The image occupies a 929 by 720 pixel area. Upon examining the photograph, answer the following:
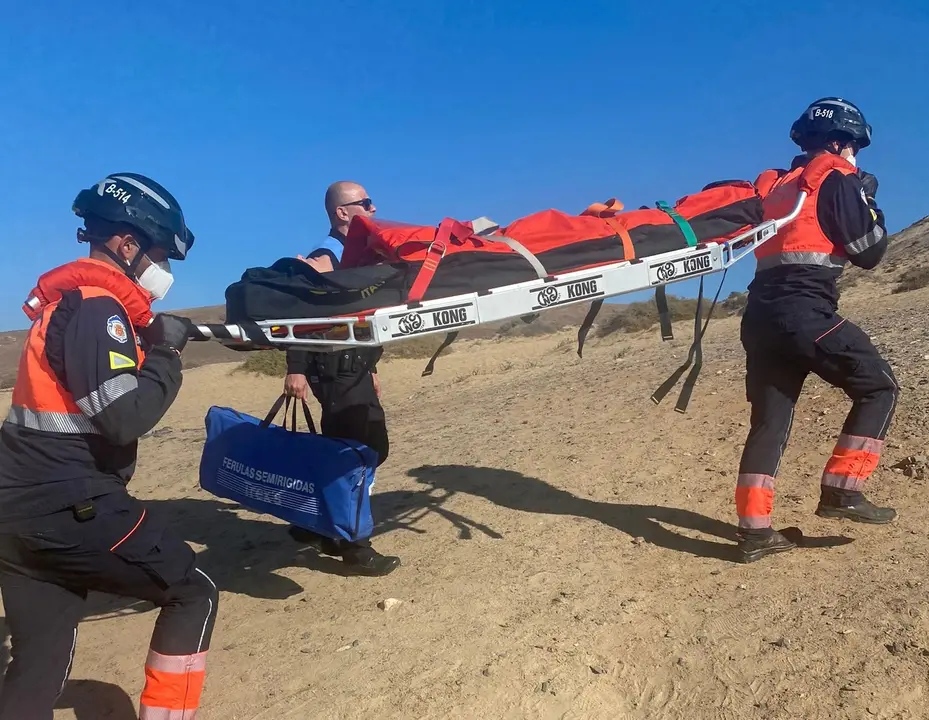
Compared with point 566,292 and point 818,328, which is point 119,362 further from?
point 818,328

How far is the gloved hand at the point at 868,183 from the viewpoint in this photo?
397 cm

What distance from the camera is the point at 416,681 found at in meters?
3.18

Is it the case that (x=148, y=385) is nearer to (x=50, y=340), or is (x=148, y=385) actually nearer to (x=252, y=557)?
(x=50, y=340)

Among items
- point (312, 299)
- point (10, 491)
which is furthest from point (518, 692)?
point (10, 491)

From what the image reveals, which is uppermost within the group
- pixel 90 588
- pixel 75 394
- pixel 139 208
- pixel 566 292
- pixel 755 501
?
pixel 139 208

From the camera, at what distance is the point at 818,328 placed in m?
3.87

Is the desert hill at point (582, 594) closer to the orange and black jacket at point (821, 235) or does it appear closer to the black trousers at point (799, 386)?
the black trousers at point (799, 386)

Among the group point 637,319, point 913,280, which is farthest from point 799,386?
point 637,319

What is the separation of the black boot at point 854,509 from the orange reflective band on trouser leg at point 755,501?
1.37ft

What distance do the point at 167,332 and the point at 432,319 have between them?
110 cm

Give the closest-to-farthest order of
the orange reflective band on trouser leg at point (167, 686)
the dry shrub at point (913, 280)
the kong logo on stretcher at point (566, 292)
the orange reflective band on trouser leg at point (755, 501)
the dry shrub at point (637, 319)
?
the orange reflective band on trouser leg at point (167, 686) → the kong logo on stretcher at point (566, 292) → the orange reflective band on trouser leg at point (755, 501) → the dry shrub at point (913, 280) → the dry shrub at point (637, 319)

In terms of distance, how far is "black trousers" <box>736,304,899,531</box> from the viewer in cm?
388

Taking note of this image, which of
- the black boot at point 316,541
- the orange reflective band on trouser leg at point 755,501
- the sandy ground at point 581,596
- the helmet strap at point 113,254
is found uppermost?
the helmet strap at point 113,254

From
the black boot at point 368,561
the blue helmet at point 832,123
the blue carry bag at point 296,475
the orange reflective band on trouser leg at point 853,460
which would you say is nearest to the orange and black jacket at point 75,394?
the blue carry bag at point 296,475
